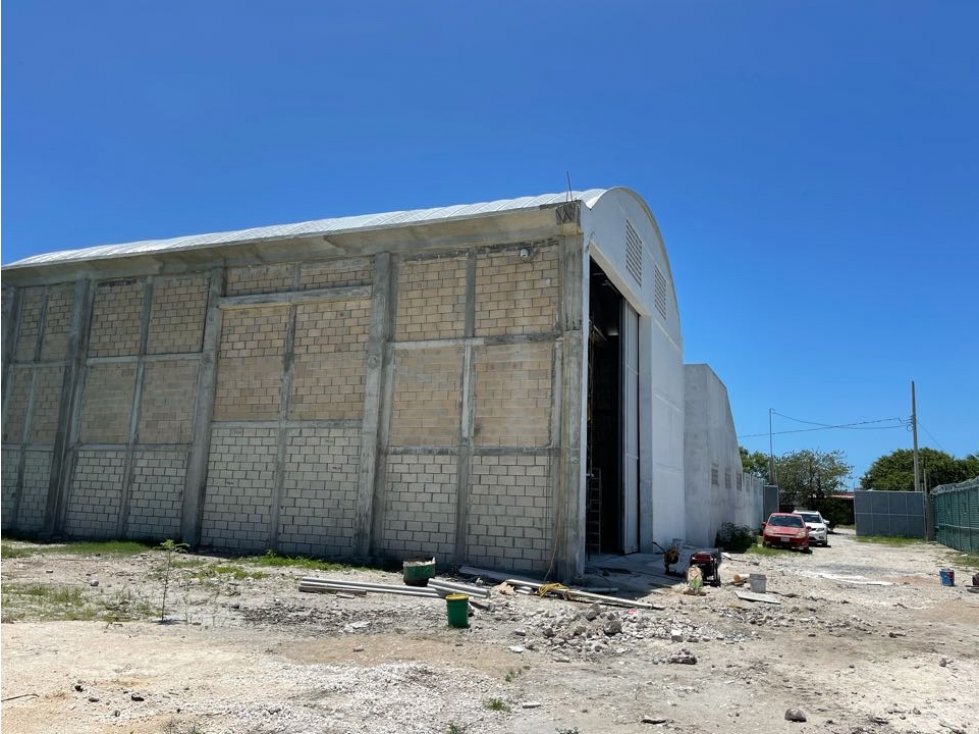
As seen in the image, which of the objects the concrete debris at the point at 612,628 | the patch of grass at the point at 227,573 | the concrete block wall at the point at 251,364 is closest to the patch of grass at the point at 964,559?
the concrete debris at the point at 612,628

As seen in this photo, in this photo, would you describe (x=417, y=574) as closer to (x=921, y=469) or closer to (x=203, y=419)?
(x=203, y=419)

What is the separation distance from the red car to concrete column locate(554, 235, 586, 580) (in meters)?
16.1

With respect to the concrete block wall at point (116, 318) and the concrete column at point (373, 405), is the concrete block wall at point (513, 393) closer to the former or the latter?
the concrete column at point (373, 405)

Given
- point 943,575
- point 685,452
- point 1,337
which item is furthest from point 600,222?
point 1,337

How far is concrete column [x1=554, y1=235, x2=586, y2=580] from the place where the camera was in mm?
14484

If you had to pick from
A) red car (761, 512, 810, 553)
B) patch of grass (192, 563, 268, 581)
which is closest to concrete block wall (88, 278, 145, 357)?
patch of grass (192, 563, 268, 581)

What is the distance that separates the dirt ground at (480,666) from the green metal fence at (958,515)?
14016 millimetres

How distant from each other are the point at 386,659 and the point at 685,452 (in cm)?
2241

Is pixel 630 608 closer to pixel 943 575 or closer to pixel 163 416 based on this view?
pixel 943 575

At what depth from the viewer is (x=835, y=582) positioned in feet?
56.2

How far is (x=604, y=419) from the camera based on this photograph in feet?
71.2

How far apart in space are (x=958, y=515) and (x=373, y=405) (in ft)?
79.3

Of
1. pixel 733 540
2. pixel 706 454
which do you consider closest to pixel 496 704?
pixel 706 454

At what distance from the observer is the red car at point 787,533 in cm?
2717
